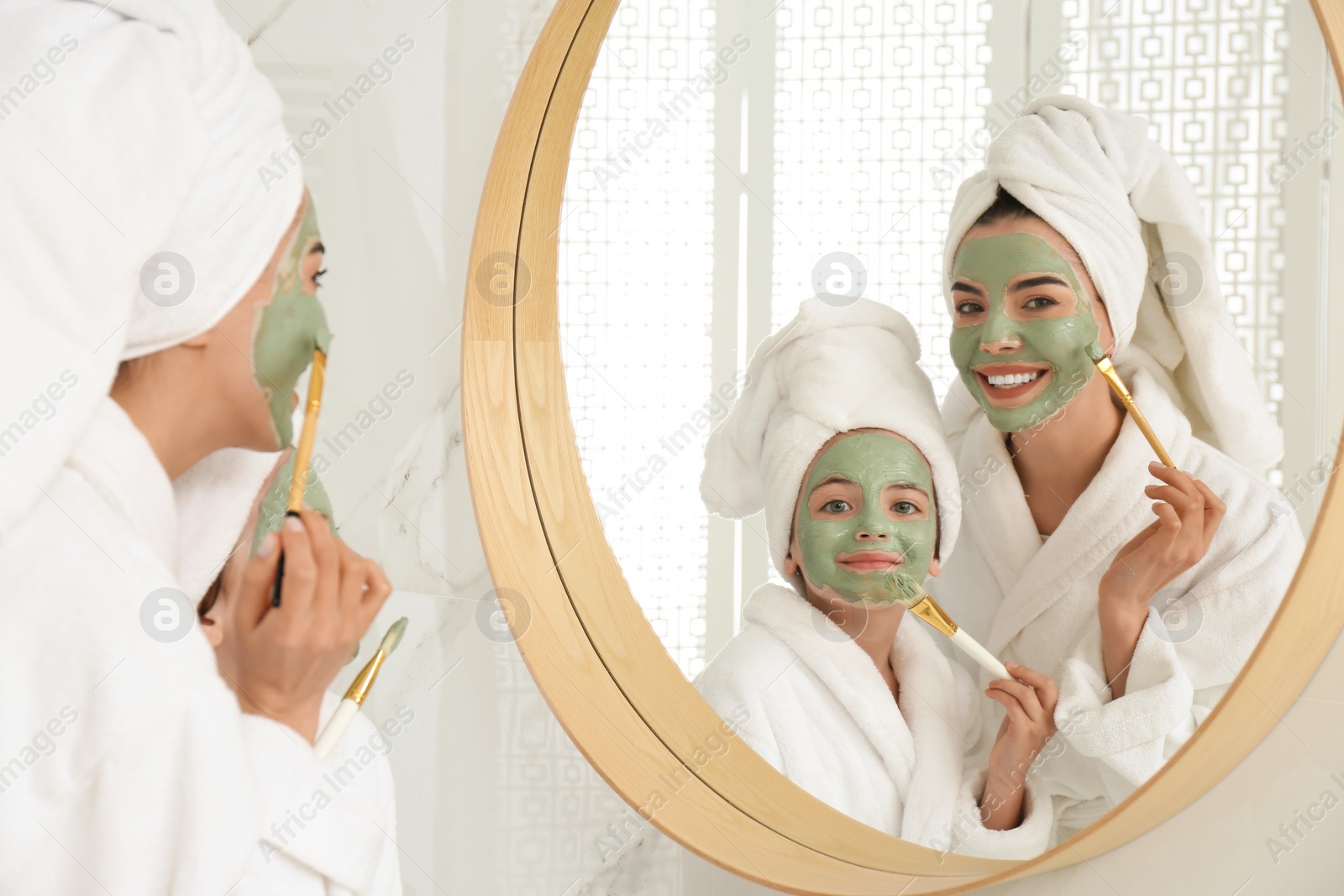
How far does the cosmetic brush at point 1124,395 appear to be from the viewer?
851 mm

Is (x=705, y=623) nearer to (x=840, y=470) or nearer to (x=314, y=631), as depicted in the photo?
(x=840, y=470)

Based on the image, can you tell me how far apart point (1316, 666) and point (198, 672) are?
0.66 meters

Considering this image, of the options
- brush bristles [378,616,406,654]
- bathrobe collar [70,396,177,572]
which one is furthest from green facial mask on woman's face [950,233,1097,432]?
bathrobe collar [70,396,177,572]

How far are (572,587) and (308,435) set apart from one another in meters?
0.27

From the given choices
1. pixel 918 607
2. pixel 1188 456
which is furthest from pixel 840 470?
pixel 1188 456

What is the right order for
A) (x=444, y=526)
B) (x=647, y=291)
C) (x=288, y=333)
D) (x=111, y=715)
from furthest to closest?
1. (x=647, y=291)
2. (x=444, y=526)
3. (x=288, y=333)
4. (x=111, y=715)

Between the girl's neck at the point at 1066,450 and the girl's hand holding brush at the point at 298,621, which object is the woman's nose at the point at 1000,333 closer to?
the girl's neck at the point at 1066,450

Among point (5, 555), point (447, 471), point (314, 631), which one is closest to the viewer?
point (5, 555)

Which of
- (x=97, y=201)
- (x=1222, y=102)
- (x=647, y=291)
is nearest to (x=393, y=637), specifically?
(x=97, y=201)

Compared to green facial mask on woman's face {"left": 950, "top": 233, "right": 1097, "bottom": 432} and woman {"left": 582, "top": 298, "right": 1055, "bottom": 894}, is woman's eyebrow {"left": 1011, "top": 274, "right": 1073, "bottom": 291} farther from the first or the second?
woman {"left": 582, "top": 298, "right": 1055, "bottom": 894}

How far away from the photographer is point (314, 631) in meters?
0.69

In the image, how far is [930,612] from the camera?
0.87m

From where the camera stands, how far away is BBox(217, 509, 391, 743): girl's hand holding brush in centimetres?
67

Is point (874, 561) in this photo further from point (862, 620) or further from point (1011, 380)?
point (1011, 380)
